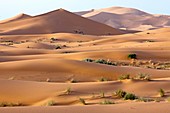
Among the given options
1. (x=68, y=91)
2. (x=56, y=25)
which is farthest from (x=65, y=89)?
(x=56, y=25)

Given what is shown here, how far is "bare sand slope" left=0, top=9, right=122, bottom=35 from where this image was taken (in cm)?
6944

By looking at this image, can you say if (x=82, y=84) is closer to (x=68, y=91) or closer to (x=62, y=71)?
(x=68, y=91)

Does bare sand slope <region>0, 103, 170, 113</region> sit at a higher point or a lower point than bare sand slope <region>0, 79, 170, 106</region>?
higher

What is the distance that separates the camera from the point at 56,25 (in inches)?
2862

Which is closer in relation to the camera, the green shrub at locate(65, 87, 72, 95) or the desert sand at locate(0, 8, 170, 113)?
the desert sand at locate(0, 8, 170, 113)

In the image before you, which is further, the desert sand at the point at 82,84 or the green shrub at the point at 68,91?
the green shrub at the point at 68,91

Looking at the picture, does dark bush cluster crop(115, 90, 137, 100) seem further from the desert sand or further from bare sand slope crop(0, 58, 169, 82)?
bare sand slope crop(0, 58, 169, 82)

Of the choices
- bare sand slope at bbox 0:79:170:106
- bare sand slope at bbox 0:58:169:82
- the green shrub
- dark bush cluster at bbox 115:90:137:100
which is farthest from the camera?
bare sand slope at bbox 0:58:169:82

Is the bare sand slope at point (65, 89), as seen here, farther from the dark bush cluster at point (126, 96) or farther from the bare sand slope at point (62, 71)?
the bare sand slope at point (62, 71)

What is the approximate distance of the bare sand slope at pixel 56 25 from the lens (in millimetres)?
69438

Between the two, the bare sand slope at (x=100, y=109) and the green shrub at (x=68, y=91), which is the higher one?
the bare sand slope at (x=100, y=109)

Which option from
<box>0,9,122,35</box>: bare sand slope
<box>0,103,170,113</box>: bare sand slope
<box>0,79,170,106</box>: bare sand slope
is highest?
<box>0,9,122,35</box>: bare sand slope

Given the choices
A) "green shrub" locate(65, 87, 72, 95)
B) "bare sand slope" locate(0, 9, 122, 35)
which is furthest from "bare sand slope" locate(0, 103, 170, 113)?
"bare sand slope" locate(0, 9, 122, 35)

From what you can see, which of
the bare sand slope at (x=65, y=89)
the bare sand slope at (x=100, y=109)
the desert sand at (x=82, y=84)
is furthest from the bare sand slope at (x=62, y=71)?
the bare sand slope at (x=100, y=109)
